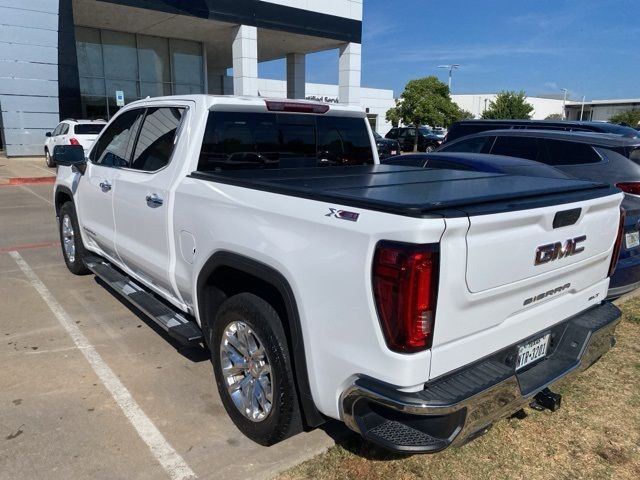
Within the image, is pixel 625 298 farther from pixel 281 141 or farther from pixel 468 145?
pixel 281 141

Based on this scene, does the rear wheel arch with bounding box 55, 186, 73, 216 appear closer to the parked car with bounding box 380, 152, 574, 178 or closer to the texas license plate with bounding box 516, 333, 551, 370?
the parked car with bounding box 380, 152, 574, 178

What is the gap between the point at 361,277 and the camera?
2.08 meters

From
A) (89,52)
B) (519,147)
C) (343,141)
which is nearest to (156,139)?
(343,141)

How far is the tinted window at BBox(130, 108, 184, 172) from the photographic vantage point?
3.68 metres

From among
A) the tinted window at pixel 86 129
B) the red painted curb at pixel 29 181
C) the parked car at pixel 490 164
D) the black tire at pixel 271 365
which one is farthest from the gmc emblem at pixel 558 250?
the tinted window at pixel 86 129

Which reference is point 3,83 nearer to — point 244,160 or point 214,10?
point 214,10

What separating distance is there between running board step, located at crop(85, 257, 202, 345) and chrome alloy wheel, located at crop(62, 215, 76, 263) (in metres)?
1.05

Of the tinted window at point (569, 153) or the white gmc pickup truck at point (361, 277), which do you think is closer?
the white gmc pickup truck at point (361, 277)

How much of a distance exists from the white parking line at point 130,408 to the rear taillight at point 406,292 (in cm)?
146

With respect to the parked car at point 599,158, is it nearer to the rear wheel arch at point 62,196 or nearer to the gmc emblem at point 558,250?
the gmc emblem at point 558,250

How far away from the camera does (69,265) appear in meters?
6.10

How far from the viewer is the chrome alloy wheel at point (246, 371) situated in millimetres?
2779

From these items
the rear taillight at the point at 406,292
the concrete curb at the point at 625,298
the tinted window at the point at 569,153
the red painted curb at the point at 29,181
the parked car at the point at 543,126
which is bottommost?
the concrete curb at the point at 625,298

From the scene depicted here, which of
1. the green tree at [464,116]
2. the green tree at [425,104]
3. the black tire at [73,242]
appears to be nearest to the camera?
the black tire at [73,242]
